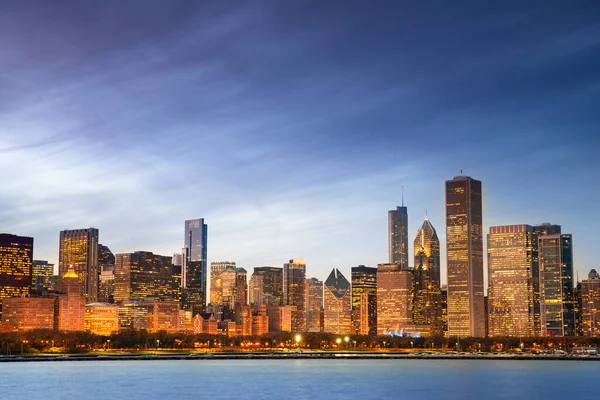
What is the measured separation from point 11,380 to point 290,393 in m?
59.0

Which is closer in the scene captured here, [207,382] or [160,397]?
[160,397]

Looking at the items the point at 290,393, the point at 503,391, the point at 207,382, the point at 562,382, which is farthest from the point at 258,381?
the point at 562,382

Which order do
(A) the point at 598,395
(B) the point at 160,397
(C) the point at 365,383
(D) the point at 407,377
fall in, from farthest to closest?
(D) the point at 407,377
(C) the point at 365,383
(A) the point at 598,395
(B) the point at 160,397

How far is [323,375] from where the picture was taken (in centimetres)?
17600

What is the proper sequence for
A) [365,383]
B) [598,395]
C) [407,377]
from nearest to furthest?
[598,395] → [365,383] → [407,377]

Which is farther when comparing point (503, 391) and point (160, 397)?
point (503, 391)

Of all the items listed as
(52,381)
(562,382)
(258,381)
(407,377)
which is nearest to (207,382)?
(258,381)

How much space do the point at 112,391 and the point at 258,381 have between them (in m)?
33.4

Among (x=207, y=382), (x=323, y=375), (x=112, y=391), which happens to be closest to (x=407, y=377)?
(x=323, y=375)

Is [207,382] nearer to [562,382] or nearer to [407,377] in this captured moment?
[407,377]

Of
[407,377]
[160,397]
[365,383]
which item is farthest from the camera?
[407,377]

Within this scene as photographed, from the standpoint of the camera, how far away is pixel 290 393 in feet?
417

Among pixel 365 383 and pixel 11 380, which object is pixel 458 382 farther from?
pixel 11 380

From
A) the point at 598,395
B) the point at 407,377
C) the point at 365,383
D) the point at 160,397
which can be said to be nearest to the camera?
the point at 160,397
